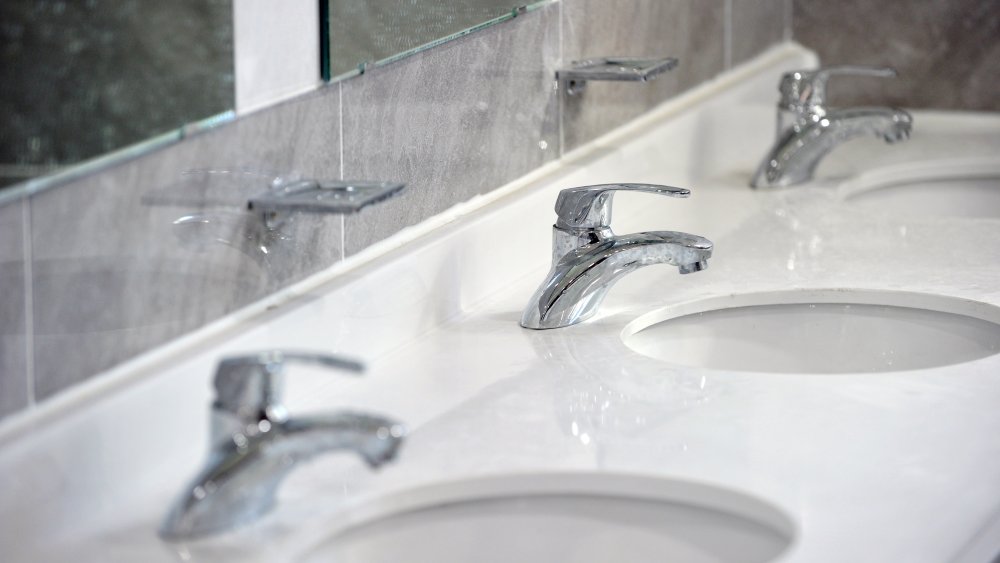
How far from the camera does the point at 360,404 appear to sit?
95cm

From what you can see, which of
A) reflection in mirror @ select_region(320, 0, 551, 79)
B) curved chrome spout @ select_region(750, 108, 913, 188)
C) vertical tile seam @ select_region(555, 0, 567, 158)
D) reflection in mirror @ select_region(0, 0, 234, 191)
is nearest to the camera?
reflection in mirror @ select_region(0, 0, 234, 191)

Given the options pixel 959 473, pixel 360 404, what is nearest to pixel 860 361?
pixel 959 473

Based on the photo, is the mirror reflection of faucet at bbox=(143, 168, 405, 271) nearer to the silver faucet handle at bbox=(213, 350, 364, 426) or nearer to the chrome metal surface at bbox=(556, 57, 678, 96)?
the silver faucet handle at bbox=(213, 350, 364, 426)

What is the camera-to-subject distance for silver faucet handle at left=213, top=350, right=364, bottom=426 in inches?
28.8

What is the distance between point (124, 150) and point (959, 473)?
52 centimetres

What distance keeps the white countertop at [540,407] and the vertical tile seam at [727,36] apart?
18.5 inches

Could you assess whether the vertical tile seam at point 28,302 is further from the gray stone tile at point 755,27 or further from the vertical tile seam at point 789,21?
the vertical tile seam at point 789,21

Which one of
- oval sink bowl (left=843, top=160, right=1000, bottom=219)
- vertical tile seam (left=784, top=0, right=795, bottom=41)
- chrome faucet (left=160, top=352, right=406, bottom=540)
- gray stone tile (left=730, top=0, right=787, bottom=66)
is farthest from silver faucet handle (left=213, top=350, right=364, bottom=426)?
vertical tile seam (left=784, top=0, right=795, bottom=41)

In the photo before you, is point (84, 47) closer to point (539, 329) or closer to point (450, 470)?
point (450, 470)

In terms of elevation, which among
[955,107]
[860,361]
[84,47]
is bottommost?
[860,361]

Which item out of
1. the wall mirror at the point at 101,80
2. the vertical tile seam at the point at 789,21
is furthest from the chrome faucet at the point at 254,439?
the vertical tile seam at the point at 789,21

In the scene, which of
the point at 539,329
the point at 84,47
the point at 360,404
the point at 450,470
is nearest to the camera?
the point at 84,47

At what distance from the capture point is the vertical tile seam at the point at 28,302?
2.38ft

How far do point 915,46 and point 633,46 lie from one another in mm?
688
